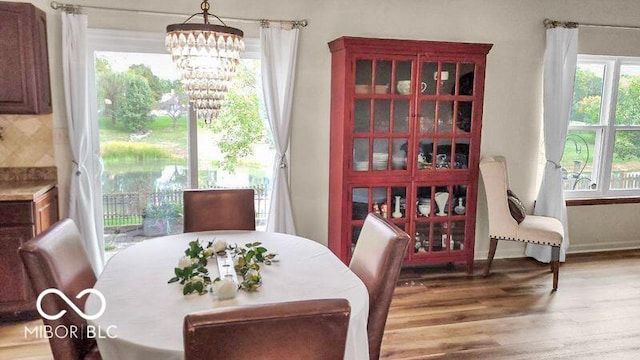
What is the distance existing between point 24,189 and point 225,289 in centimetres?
209

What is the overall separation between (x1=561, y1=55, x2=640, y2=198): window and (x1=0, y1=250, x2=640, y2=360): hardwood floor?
0.84 metres

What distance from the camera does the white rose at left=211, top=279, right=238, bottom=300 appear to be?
70.1 inches

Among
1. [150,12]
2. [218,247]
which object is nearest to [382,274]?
[218,247]

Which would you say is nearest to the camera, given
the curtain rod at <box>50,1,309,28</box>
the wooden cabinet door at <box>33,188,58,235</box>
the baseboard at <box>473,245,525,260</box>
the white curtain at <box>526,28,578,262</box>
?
the wooden cabinet door at <box>33,188,58,235</box>

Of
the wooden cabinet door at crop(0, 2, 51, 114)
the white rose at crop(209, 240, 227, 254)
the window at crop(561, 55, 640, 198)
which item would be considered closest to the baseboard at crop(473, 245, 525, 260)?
the window at crop(561, 55, 640, 198)

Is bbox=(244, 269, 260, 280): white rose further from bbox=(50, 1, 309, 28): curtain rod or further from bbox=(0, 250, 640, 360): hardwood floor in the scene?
bbox=(50, 1, 309, 28): curtain rod

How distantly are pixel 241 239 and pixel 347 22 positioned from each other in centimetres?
218

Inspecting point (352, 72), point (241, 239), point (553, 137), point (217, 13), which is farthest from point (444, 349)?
point (217, 13)

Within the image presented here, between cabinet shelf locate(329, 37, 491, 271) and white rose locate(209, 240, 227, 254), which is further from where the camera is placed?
cabinet shelf locate(329, 37, 491, 271)

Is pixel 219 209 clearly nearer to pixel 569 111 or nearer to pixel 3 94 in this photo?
pixel 3 94

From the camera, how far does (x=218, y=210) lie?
296 centimetres

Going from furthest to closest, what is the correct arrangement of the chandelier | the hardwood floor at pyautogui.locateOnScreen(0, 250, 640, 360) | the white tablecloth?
1. the hardwood floor at pyautogui.locateOnScreen(0, 250, 640, 360)
2. the chandelier
3. the white tablecloth

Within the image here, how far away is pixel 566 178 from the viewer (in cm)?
477

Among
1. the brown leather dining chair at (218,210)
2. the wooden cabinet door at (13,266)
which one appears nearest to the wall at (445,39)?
the wooden cabinet door at (13,266)
